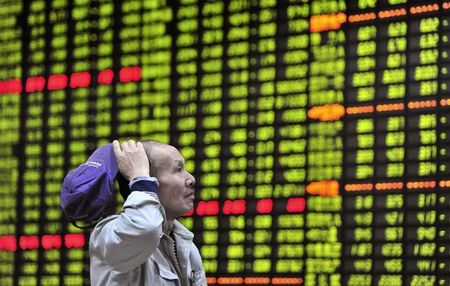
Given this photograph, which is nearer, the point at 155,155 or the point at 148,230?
the point at 148,230

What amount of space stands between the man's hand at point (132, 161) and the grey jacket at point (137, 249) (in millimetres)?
42

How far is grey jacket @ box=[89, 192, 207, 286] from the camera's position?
1.25 meters

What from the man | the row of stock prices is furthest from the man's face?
the row of stock prices

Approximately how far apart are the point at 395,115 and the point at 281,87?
0.35m

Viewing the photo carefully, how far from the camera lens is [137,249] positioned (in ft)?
4.08

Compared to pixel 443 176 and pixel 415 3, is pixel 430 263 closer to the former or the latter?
pixel 443 176

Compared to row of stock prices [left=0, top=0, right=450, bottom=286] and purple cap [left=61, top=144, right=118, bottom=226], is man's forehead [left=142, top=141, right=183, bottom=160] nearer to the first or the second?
purple cap [left=61, top=144, right=118, bottom=226]

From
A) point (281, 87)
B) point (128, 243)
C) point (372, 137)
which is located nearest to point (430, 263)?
point (372, 137)

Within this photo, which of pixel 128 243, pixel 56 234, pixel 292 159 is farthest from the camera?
pixel 56 234

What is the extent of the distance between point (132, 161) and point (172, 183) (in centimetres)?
9

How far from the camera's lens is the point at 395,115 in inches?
88.8

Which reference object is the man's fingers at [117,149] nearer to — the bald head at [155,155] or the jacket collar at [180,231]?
the bald head at [155,155]

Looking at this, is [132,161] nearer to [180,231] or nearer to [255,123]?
[180,231]

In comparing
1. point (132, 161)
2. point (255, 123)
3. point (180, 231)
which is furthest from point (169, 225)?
point (255, 123)
